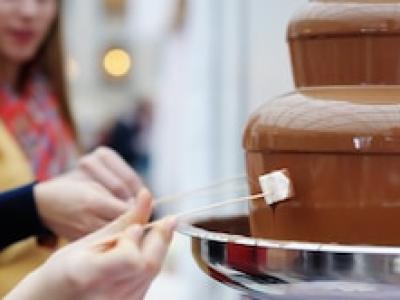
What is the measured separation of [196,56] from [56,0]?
0.59 meters

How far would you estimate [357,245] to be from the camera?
45 centimetres

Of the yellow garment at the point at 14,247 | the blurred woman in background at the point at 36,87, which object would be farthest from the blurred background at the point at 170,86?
the yellow garment at the point at 14,247

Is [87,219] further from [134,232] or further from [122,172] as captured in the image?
[134,232]

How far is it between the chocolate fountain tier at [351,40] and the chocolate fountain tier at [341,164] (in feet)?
0.08

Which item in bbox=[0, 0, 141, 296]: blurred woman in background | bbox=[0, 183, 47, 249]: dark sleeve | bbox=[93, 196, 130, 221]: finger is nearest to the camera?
bbox=[93, 196, 130, 221]: finger

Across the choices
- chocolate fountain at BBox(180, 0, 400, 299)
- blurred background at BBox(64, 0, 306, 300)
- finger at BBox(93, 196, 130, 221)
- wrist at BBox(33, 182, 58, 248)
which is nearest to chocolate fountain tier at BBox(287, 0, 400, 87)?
chocolate fountain at BBox(180, 0, 400, 299)

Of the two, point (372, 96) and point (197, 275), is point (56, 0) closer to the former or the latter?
point (197, 275)

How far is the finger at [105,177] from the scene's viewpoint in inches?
33.6

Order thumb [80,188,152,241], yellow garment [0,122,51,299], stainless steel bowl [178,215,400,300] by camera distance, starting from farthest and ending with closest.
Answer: yellow garment [0,122,51,299], thumb [80,188,152,241], stainless steel bowl [178,215,400,300]

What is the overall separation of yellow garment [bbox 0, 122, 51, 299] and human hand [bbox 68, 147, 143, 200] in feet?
0.64

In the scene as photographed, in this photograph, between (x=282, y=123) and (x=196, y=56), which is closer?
(x=282, y=123)

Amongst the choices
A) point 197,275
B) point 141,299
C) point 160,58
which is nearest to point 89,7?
point 160,58

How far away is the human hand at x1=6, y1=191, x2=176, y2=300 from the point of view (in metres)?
0.47

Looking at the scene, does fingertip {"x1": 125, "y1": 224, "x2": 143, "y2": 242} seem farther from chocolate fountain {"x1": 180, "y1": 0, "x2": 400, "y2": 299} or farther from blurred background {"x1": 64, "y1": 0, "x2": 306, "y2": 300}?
blurred background {"x1": 64, "y1": 0, "x2": 306, "y2": 300}
